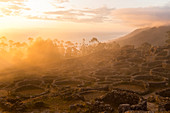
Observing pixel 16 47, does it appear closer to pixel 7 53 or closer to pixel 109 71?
pixel 7 53

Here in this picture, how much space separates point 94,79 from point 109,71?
37.0ft

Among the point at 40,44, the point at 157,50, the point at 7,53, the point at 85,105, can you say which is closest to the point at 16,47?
the point at 7,53

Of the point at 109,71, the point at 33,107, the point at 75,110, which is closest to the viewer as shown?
the point at 75,110

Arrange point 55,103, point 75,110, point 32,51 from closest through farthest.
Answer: point 75,110 < point 55,103 < point 32,51

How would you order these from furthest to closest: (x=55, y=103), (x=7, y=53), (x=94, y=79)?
(x=7, y=53)
(x=94, y=79)
(x=55, y=103)

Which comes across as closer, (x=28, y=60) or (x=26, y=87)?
(x=26, y=87)

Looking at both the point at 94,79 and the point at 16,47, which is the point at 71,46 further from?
the point at 94,79

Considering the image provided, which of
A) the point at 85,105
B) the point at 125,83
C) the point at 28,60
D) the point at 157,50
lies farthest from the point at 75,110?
the point at 28,60

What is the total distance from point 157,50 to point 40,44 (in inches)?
3416

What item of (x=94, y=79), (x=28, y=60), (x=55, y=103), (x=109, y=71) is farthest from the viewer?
(x=28, y=60)

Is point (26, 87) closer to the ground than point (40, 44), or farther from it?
closer to the ground

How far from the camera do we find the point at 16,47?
579 feet

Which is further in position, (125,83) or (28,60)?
(28,60)

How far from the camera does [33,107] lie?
79.4 feet
